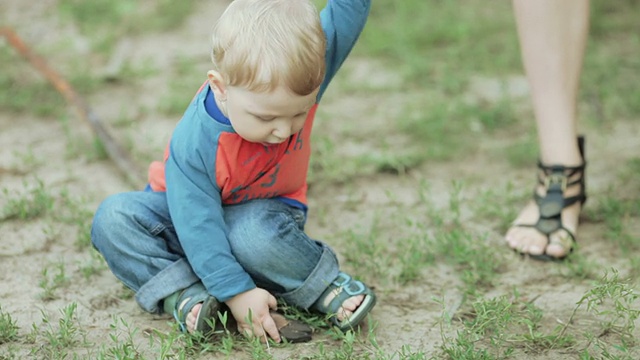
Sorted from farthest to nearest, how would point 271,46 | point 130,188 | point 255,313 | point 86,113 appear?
point 86,113, point 130,188, point 255,313, point 271,46

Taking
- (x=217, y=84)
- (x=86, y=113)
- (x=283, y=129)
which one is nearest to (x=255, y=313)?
(x=283, y=129)

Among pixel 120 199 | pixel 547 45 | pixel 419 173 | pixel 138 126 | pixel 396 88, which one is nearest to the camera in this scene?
pixel 120 199

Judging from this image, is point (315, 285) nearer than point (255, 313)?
No

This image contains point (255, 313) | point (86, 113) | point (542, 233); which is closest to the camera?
point (255, 313)

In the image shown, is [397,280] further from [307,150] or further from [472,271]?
[307,150]

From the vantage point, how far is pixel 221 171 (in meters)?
2.37

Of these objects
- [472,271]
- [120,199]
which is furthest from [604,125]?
[120,199]

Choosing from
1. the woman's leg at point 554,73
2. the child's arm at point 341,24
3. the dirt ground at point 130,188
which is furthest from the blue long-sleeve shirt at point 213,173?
the woman's leg at point 554,73

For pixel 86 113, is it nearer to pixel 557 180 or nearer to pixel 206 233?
pixel 206 233

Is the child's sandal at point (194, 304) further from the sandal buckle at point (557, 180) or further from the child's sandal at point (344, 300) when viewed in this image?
the sandal buckle at point (557, 180)

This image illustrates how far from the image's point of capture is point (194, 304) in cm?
238

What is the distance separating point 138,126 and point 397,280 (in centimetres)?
152

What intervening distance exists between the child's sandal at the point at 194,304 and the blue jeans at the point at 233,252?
26 millimetres

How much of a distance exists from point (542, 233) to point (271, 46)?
4.00 ft
